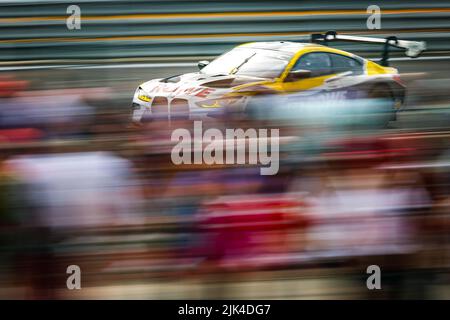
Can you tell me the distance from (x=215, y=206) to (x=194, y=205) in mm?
85

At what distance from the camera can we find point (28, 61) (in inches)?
143

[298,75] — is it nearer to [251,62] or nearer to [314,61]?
[251,62]

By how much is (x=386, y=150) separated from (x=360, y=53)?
90.3 inches

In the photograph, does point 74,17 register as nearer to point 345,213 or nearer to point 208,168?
point 208,168

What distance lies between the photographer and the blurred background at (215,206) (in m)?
2.60

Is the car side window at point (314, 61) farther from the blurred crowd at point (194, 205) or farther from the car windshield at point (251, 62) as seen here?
the blurred crowd at point (194, 205)

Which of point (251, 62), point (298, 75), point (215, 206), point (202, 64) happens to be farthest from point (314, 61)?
point (215, 206)

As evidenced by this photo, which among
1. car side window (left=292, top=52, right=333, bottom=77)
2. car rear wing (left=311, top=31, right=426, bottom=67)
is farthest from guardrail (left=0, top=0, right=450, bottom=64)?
car side window (left=292, top=52, right=333, bottom=77)

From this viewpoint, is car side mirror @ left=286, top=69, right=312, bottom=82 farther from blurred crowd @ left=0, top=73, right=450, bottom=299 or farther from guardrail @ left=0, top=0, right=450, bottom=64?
guardrail @ left=0, top=0, right=450, bottom=64

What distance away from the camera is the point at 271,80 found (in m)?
3.61

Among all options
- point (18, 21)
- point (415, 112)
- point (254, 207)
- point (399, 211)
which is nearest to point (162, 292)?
point (254, 207)

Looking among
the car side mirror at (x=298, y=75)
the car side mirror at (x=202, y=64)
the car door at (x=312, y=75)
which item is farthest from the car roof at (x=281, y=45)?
the car side mirror at (x=298, y=75)

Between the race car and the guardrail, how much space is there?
130 mm

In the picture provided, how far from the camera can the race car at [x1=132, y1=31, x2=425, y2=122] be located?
2.79 meters
